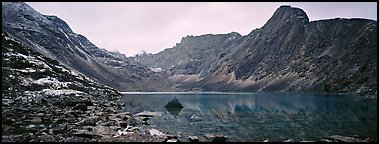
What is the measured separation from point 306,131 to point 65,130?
108 ft

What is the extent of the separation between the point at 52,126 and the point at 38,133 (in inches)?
267

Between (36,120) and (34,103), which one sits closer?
(36,120)

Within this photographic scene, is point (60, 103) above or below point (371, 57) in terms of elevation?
below

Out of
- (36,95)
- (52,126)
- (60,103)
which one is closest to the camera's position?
(52,126)

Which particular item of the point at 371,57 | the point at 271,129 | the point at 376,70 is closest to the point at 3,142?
the point at 271,129

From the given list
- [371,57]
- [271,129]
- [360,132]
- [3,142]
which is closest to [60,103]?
[3,142]

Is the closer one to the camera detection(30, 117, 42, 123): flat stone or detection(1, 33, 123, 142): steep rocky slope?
detection(1, 33, 123, 142): steep rocky slope

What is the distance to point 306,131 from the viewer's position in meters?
45.3

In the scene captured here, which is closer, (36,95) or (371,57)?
(36,95)

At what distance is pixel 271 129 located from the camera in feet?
159

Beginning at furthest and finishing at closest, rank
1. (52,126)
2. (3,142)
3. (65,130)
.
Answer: (52,126), (65,130), (3,142)

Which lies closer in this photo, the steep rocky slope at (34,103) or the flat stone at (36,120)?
the steep rocky slope at (34,103)

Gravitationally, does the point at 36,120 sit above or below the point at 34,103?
below

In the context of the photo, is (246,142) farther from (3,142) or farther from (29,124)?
(29,124)
